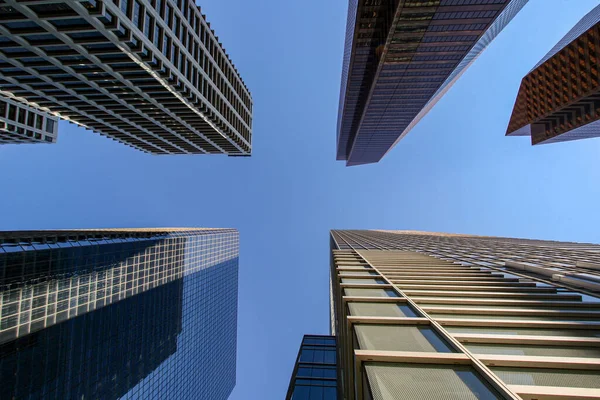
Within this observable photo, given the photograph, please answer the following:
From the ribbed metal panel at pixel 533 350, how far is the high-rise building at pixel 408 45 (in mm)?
85023

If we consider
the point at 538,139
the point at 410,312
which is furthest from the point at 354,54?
the point at 410,312

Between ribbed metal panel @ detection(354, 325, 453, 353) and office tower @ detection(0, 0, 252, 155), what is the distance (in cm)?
4549

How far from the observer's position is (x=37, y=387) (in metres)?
31.6

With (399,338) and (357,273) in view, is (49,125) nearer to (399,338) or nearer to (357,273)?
(357,273)

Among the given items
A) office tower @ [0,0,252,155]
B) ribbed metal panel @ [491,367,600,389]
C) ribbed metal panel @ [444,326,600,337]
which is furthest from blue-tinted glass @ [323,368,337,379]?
office tower @ [0,0,252,155]

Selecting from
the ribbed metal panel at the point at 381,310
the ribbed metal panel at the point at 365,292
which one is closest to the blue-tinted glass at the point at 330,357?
the ribbed metal panel at the point at 365,292

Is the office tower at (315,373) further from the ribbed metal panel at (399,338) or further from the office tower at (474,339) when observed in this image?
the ribbed metal panel at (399,338)

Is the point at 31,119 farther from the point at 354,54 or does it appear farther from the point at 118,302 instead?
the point at 354,54

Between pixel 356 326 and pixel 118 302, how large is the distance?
49.7 meters

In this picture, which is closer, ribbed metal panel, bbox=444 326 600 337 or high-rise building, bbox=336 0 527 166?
ribbed metal panel, bbox=444 326 600 337

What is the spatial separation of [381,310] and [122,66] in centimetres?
5519

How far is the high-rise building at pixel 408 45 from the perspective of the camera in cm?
7700

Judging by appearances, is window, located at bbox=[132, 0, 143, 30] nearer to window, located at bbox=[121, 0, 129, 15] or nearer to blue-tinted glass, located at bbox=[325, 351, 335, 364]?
window, located at bbox=[121, 0, 129, 15]

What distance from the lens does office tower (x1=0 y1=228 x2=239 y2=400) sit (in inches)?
1216
